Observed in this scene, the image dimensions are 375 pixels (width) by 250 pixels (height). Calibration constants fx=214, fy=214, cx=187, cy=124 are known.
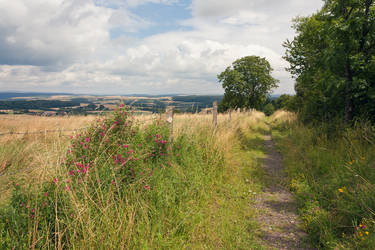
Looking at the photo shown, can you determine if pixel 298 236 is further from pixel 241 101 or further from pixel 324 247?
pixel 241 101

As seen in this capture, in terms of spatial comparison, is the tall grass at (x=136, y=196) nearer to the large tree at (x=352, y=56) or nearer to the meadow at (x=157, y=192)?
the meadow at (x=157, y=192)

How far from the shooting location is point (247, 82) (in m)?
36.7

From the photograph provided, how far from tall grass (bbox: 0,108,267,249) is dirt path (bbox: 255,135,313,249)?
0.22 meters

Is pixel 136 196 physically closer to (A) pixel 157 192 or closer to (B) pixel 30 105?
(A) pixel 157 192

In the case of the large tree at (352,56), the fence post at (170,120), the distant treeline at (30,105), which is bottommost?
the fence post at (170,120)

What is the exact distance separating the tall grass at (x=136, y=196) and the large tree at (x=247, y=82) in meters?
30.8

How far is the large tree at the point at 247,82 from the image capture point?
35625 millimetres

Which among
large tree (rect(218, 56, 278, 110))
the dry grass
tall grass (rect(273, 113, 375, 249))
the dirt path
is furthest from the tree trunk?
large tree (rect(218, 56, 278, 110))

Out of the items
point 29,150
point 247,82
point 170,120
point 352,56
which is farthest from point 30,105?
point 247,82

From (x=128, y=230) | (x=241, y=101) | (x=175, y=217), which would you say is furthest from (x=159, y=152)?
(x=241, y=101)

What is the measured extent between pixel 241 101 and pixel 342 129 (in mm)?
29379

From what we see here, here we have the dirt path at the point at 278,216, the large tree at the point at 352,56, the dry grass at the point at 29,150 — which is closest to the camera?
the dry grass at the point at 29,150

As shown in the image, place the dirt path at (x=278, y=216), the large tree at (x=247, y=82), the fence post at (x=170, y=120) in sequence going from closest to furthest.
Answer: the dirt path at (x=278, y=216), the fence post at (x=170, y=120), the large tree at (x=247, y=82)

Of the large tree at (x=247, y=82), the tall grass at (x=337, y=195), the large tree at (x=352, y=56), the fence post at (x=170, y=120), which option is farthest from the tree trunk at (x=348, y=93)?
the large tree at (x=247, y=82)
